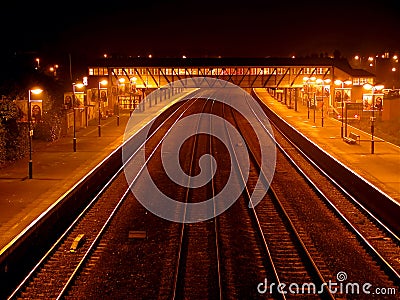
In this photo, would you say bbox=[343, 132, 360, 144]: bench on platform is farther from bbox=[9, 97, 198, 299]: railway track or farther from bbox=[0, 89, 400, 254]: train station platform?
bbox=[9, 97, 198, 299]: railway track

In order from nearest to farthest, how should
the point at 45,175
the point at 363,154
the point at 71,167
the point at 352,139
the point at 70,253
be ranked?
the point at 70,253 < the point at 45,175 < the point at 71,167 < the point at 363,154 < the point at 352,139

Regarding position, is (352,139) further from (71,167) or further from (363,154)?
(71,167)

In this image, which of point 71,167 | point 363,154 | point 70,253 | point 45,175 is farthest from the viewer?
point 363,154

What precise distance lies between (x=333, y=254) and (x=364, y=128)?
31586mm

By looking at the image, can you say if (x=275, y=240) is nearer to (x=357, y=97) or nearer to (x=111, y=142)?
(x=111, y=142)

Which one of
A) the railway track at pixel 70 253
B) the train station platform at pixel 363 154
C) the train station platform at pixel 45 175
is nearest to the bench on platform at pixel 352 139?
the train station platform at pixel 363 154

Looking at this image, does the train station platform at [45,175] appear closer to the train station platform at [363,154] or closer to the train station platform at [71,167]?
the train station platform at [71,167]

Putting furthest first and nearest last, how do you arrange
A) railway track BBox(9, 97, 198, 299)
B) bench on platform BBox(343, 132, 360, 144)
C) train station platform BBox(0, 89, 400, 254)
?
bench on platform BBox(343, 132, 360, 144), train station platform BBox(0, 89, 400, 254), railway track BBox(9, 97, 198, 299)

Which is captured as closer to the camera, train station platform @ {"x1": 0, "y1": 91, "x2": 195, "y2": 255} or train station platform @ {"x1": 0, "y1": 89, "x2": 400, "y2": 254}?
train station platform @ {"x1": 0, "y1": 91, "x2": 195, "y2": 255}

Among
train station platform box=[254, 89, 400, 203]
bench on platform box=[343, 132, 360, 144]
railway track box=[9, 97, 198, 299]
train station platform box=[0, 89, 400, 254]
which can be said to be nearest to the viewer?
railway track box=[9, 97, 198, 299]

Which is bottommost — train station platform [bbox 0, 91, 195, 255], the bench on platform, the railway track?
the railway track

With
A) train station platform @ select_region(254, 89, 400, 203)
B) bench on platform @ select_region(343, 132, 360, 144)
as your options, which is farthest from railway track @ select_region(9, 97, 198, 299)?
bench on platform @ select_region(343, 132, 360, 144)

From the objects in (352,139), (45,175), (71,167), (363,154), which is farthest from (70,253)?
(352,139)

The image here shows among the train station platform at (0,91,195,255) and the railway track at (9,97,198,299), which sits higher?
the train station platform at (0,91,195,255)
